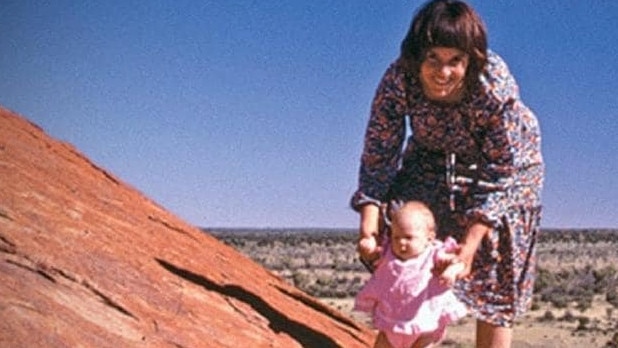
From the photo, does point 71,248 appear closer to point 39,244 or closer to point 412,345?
point 39,244

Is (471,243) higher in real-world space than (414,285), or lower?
higher

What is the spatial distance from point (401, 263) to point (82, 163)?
2.64 metres

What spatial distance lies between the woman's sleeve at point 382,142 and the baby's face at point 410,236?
339 mm

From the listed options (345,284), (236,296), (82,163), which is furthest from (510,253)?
(345,284)

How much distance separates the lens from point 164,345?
3488mm

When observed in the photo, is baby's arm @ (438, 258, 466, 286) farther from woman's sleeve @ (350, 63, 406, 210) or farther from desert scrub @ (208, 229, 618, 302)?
desert scrub @ (208, 229, 618, 302)

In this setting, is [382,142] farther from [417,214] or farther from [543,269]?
[543,269]

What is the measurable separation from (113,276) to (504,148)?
1548 millimetres

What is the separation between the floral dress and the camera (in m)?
3.88

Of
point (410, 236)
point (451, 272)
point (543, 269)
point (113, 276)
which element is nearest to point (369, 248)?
point (410, 236)

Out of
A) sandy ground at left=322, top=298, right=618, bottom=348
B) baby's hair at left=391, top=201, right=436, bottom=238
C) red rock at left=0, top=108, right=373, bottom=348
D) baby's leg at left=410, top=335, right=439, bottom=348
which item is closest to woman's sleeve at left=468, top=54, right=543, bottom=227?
baby's hair at left=391, top=201, right=436, bottom=238

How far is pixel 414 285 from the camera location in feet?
12.0

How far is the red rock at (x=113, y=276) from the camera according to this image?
131 inches

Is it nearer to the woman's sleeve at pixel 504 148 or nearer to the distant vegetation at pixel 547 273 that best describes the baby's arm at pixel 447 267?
the woman's sleeve at pixel 504 148
